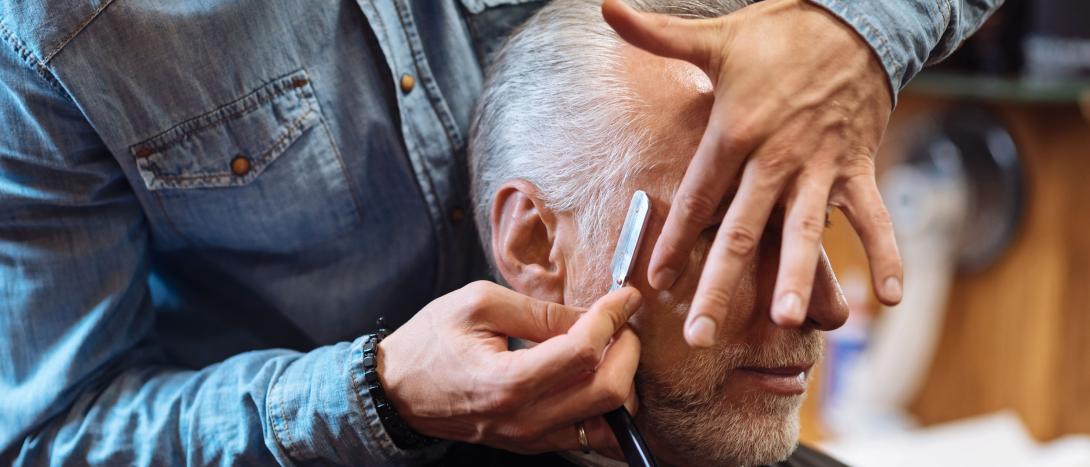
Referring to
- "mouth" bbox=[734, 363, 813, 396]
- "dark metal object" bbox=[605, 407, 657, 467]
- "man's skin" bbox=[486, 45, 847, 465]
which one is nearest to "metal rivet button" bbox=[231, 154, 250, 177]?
"man's skin" bbox=[486, 45, 847, 465]

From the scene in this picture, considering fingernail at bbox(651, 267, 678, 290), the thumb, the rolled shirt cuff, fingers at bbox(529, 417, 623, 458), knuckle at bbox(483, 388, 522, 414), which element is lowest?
fingers at bbox(529, 417, 623, 458)

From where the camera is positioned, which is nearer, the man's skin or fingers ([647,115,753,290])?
fingers ([647,115,753,290])

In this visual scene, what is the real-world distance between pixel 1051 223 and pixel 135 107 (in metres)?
2.67

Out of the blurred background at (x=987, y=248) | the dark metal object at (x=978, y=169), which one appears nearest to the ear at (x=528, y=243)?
the blurred background at (x=987, y=248)

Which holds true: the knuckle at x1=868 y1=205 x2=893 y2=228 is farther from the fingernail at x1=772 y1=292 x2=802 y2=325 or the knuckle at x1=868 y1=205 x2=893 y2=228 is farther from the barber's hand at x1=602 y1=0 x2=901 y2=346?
the fingernail at x1=772 y1=292 x2=802 y2=325

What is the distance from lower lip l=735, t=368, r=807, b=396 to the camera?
1260 millimetres

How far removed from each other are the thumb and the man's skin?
134 mm

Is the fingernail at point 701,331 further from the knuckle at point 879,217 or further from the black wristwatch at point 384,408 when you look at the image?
the black wristwatch at point 384,408

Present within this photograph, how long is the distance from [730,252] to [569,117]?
375 millimetres

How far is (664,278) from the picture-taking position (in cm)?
113

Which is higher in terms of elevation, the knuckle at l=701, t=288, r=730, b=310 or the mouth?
the knuckle at l=701, t=288, r=730, b=310

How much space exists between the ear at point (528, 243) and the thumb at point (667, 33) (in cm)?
35

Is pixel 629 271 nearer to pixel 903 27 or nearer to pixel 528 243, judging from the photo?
pixel 528 243

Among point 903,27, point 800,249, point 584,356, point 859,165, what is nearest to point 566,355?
point 584,356
